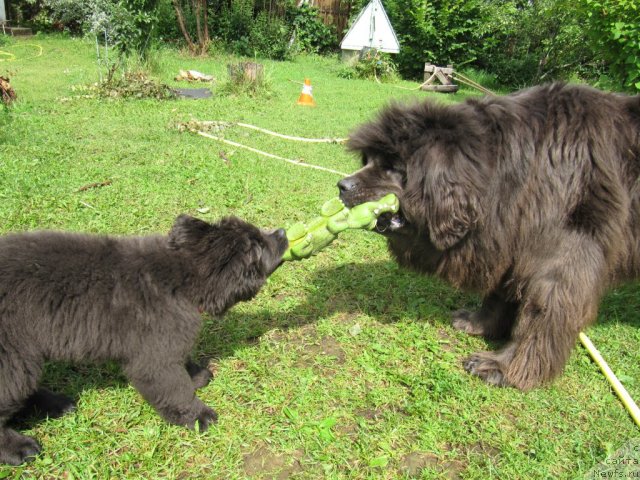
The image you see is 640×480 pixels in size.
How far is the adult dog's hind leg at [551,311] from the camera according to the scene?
2852 millimetres

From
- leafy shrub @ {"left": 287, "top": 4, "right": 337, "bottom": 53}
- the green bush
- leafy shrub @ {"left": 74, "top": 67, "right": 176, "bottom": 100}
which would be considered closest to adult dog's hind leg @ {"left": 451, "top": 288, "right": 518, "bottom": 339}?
the green bush

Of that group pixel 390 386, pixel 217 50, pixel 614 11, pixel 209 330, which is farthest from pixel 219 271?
pixel 217 50

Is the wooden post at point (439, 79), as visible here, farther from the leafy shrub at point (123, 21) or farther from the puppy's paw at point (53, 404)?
the puppy's paw at point (53, 404)

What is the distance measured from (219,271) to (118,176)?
3.94 m

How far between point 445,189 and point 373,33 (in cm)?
1770

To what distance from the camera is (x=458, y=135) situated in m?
2.79

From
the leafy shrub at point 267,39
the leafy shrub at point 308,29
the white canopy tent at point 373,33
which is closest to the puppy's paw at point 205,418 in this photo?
the white canopy tent at point 373,33

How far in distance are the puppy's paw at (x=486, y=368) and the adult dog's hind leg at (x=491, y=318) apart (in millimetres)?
371

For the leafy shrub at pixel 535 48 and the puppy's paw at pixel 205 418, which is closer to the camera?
the puppy's paw at pixel 205 418

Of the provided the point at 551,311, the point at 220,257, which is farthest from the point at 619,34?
the point at 220,257

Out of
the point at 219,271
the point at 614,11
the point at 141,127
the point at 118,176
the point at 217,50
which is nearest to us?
the point at 219,271

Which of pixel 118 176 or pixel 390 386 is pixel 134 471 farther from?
pixel 118 176

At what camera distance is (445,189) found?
9.02ft

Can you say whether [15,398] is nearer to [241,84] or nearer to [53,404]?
[53,404]
